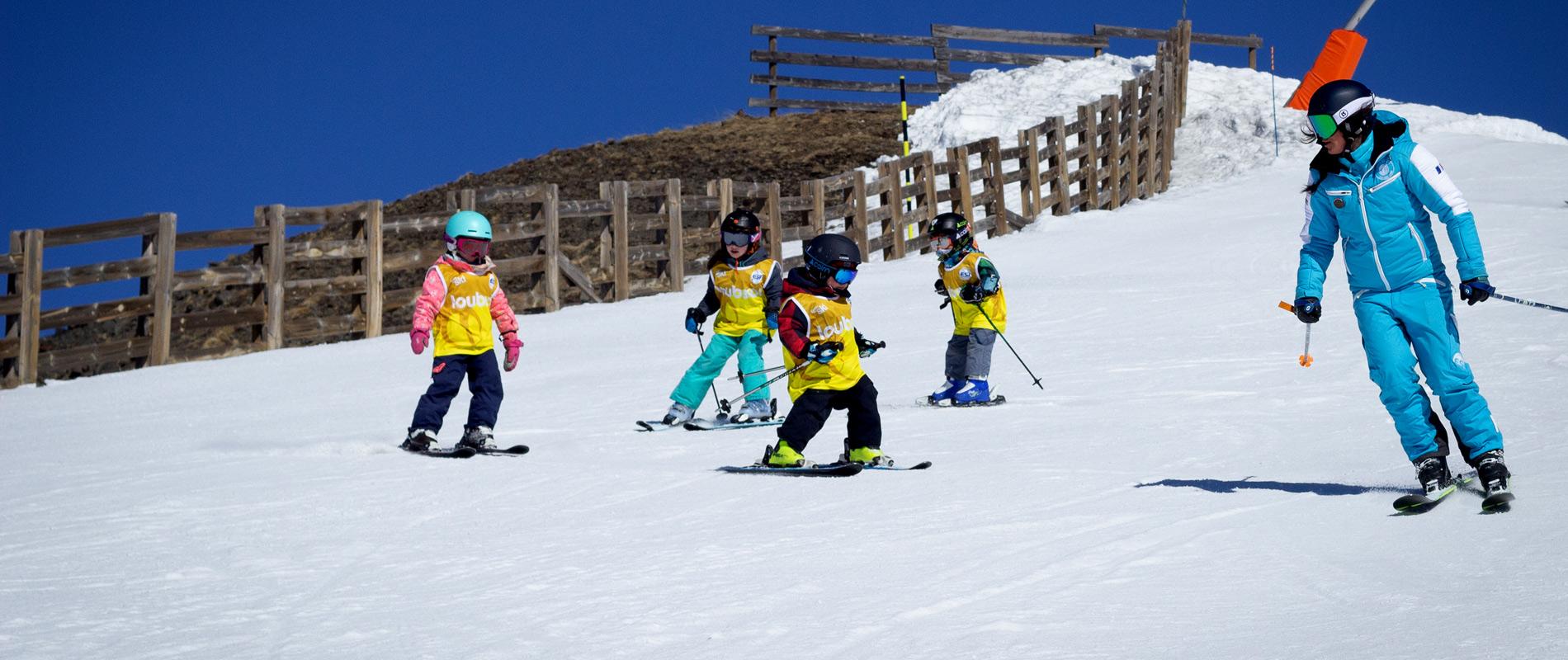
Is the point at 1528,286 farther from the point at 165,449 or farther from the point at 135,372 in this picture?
the point at 135,372

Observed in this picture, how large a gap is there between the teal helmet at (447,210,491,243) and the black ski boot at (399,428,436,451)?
1.14 meters

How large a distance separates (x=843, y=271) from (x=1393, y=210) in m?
2.65

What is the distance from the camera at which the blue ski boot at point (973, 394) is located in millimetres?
10656

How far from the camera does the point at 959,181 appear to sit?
25281 millimetres

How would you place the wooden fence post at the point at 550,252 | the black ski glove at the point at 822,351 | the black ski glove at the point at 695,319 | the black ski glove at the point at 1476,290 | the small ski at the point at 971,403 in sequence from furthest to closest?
the wooden fence post at the point at 550,252, the small ski at the point at 971,403, the black ski glove at the point at 695,319, the black ski glove at the point at 822,351, the black ski glove at the point at 1476,290

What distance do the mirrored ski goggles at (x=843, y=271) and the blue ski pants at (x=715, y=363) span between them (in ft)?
7.69

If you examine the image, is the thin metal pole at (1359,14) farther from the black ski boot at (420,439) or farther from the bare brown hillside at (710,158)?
the black ski boot at (420,439)

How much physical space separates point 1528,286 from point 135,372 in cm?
1339

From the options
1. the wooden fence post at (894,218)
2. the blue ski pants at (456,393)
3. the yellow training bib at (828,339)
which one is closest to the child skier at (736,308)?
the blue ski pants at (456,393)

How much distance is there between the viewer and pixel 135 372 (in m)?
16.2

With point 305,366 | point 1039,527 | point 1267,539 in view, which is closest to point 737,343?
point 1039,527

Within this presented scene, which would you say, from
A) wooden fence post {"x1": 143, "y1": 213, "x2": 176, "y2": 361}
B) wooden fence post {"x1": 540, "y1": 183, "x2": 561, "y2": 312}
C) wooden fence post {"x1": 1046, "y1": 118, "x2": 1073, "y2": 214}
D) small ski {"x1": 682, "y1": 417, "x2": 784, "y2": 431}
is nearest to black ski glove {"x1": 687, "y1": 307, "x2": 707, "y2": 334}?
small ski {"x1": 682, "y1": 417, "x2": 784, "y2": 431}

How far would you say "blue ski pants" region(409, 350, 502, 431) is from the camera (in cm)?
936

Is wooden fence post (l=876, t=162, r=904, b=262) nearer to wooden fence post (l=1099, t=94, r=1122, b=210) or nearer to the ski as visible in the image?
wooden fence post (l=1099, t=94, r=1122, b=210)
